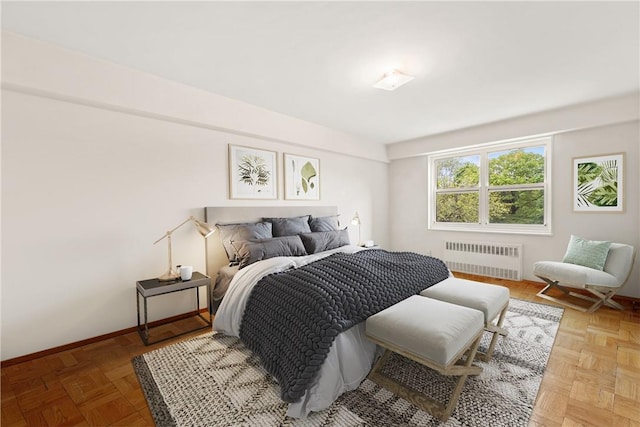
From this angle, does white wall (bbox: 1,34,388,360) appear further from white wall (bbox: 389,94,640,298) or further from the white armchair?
the white armchair

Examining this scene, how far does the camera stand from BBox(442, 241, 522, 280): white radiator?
13.8ft

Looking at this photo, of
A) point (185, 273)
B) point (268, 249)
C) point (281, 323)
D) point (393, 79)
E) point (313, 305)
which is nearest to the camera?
point (313, 305)

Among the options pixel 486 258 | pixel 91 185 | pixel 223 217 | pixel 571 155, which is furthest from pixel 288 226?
pixel 571 155

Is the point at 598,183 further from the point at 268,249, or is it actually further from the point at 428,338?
the point at 268,249

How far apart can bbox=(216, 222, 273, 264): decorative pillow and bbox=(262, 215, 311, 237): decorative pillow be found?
8.8 inches

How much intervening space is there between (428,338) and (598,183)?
3602mm

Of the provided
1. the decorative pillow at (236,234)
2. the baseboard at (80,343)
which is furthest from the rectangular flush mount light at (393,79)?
the baseboard at (80,343)

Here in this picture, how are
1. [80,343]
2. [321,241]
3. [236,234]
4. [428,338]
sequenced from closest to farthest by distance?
1. [428,338]
2. [80,343]
3. [236,234]
4. [321,241]

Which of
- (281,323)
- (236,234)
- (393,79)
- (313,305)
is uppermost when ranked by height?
(393,79)

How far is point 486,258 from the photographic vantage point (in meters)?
4.44

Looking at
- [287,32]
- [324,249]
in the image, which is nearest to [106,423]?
[324,249]

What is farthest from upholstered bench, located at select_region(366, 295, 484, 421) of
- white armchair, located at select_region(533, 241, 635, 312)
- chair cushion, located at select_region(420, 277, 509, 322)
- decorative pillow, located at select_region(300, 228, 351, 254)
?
white armchair, located at select_region(533, 241, 635, 312)

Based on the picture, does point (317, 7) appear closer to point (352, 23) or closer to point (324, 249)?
point (352, 23)

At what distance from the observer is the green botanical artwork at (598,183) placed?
340 centimetres
